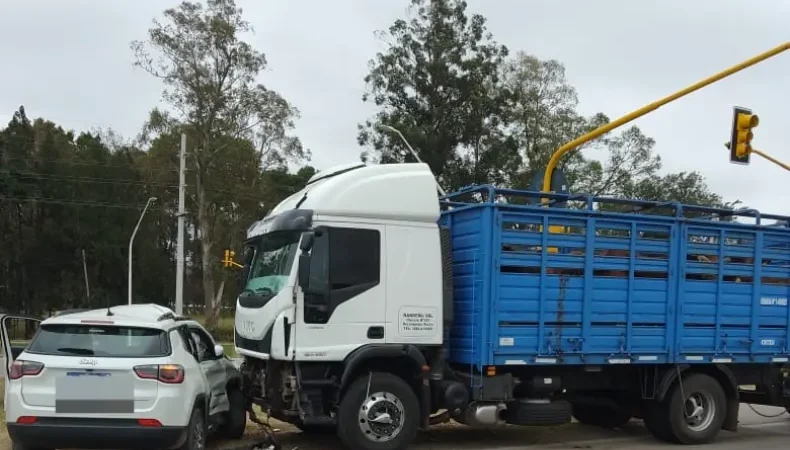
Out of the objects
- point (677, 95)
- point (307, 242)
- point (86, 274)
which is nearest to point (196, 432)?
point (307, 242)

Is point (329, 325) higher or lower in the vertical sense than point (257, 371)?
higher

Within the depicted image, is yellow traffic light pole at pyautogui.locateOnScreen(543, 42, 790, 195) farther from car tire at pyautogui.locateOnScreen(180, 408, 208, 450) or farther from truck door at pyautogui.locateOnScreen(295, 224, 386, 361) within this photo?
car tire at pyautogui.locateOnScreen(180, 408, 208, 450)

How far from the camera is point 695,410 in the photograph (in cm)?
985

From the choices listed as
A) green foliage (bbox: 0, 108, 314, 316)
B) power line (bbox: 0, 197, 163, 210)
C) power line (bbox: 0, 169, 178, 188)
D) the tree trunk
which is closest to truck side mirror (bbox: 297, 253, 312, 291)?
the tree trunk

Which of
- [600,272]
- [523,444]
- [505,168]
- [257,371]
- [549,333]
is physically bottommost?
[523,444]

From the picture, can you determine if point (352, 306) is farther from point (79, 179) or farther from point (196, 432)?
point (79, 179)

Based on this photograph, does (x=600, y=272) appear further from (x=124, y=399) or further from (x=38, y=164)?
(x=38, y=164)

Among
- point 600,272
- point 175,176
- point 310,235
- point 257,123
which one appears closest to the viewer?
point 310,235

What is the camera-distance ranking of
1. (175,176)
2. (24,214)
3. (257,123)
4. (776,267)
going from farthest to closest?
(24,214), (175,176), (257,123), (776,267)

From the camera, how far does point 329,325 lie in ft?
26.3

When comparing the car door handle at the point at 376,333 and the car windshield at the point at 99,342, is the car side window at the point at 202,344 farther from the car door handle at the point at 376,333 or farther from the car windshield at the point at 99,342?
the car door handle at the point at 376,333

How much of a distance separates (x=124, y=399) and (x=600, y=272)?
5.55 m

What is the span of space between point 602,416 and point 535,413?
266 cm

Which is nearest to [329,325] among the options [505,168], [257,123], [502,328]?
[502,328]
